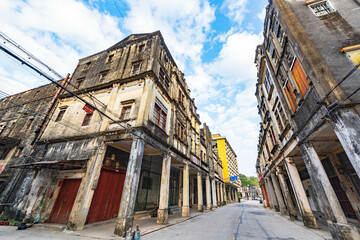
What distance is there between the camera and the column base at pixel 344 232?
18.2ft

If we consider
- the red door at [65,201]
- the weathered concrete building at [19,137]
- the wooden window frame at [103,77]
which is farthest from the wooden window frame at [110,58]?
the red door at [65,201]

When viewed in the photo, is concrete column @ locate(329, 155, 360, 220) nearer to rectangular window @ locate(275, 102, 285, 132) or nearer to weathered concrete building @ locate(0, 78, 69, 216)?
rectangular window @ locate(275, 102, 285, 132)

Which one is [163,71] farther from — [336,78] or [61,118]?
[336,78]

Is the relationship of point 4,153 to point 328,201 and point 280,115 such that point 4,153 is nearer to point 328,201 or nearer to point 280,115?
point 328,201

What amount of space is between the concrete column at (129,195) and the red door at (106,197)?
3.03m

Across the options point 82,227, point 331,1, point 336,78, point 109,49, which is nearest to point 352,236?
point 336,78

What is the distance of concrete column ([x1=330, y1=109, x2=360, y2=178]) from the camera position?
15.9 ft

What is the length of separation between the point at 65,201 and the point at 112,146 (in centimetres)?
432

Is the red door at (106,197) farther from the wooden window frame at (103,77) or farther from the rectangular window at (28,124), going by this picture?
the rectangular window at (28,124)

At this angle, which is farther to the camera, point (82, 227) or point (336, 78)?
point (82, 227)

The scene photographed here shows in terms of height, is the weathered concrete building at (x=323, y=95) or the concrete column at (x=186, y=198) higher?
the weathered concrete building at (x=323, y=95)

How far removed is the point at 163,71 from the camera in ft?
46.3

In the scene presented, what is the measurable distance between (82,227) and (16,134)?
1348cm

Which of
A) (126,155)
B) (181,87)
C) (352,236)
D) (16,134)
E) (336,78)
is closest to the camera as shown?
(352,236)
